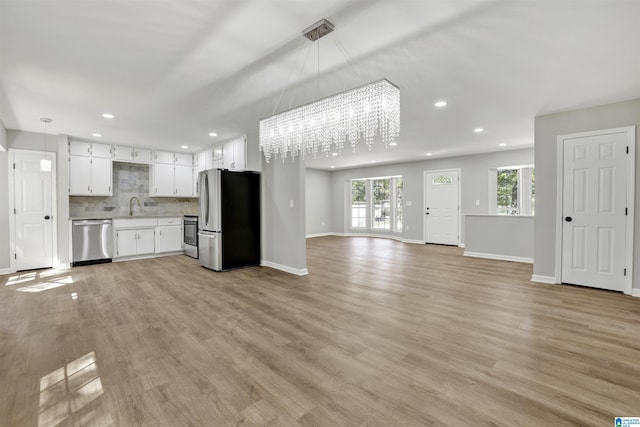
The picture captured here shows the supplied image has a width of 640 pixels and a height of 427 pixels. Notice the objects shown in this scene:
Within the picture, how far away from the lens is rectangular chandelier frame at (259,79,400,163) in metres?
2.47

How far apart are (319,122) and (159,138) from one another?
420 cm

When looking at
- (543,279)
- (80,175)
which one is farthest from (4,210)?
(543,279)

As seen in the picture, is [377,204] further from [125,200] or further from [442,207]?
[125,200]

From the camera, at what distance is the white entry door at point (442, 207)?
7.75 m

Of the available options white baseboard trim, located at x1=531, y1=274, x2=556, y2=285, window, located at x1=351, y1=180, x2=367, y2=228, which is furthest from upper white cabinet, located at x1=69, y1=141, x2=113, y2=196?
white baseboard trim, located at x1=531, y1=274, x2=556, y2=285

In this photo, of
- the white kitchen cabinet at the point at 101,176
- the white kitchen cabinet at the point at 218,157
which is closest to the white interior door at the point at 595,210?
the white kitchen cabinet at the point at 218,157

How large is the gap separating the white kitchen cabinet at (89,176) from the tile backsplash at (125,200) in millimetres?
404

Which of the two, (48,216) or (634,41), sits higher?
(634,41)

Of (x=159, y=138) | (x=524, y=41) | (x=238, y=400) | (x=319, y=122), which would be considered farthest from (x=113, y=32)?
(x=159, y=138)

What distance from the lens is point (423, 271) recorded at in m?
4.87

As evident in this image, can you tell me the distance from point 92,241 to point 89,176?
4.41 ft

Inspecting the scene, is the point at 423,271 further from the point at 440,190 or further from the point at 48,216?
the point at 48,216

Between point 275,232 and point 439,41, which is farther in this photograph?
point 275,232

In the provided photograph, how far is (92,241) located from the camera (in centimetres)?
550
